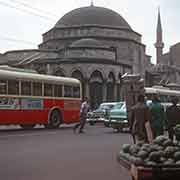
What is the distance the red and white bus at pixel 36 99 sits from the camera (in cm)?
2103

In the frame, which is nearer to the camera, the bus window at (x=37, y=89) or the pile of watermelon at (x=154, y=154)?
the pile of watermelon at (x=154, y=154)

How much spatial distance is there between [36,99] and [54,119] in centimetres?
220

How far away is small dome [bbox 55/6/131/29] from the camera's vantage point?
68.4 m

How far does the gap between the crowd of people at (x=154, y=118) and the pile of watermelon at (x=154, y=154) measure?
3.44 meters

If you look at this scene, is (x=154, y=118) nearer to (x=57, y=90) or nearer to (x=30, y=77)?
(x=30, y=77)

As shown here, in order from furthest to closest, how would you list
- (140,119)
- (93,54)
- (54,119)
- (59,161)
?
1. (93,54)
2. (54,119)
3. (59,161)
4. (140,119)

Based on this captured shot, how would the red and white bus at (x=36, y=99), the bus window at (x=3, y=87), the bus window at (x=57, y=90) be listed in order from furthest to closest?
the bus window at (x=57, y=90) → the red and white bus at (x=36, y=99) → the bus window at (x=3, y=87)

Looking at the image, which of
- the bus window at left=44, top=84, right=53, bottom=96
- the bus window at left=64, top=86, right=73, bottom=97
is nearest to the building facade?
the bus window at left=64, top=86, right=73, bottom=97

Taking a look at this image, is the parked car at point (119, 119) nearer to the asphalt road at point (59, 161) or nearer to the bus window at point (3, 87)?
the bus window at point (3, 87)

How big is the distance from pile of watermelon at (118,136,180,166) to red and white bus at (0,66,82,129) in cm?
1433

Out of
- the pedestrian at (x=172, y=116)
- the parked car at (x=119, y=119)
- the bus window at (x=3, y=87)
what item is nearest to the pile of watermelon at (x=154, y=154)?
the pedestrian at (x=172, y=116)

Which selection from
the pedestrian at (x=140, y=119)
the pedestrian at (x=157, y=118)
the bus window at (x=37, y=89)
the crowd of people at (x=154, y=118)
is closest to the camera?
the pedestrian at (x=140, y=119)

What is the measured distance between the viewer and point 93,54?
2245 inches

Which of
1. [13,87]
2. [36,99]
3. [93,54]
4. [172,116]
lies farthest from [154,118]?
[93,54]
